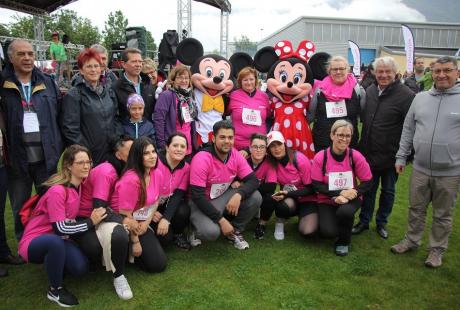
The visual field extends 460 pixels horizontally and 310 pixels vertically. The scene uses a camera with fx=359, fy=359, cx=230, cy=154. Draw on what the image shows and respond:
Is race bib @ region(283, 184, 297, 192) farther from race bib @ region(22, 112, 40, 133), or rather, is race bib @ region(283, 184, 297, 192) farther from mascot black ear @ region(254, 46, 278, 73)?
race bib @ region(22, 112, 40, 133)

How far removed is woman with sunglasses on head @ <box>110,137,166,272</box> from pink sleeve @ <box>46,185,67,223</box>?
43 centimetres

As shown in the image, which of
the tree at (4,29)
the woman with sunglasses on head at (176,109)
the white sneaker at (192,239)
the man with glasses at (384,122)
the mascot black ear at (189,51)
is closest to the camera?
the man with glasses at (384,122)

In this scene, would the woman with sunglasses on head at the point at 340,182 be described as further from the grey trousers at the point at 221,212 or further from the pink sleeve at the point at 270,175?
the grey trousers at the point at 221,212

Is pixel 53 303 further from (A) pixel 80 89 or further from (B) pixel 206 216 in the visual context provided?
(A) pixel 80 89

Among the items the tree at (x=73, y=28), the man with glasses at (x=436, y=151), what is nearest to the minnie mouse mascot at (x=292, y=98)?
the man with glasses at (x=436, y=151)

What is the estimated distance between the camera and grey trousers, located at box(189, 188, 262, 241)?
3291mm

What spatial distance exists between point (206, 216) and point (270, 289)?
91cm

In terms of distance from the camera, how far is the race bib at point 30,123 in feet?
9.30

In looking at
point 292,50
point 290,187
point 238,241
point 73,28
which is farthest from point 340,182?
point 73,28

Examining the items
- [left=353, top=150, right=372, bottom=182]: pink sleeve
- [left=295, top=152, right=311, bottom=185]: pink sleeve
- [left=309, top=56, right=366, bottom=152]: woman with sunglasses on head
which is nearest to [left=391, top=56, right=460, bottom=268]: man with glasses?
[left=353, top=150, right=372, bottom=182]: pink sleeve

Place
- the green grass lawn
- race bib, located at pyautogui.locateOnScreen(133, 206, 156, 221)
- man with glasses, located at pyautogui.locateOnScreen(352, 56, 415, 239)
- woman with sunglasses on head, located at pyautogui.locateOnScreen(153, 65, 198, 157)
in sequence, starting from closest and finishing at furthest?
the green grass lawn → race bib, located at pyautogui.locateOnScreen(133, 206, 156, 221) → man with glasses, located at pyautogui.locateOnScreen(352, 56, 415, 239) → woman with sunglasses on head, located at pyautogui.locateOnScreen(153, 65, 198, 157)

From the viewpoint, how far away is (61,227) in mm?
2518

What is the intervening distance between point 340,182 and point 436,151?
33.8 inches

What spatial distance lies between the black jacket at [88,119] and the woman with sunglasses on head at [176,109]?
1.79 ft
